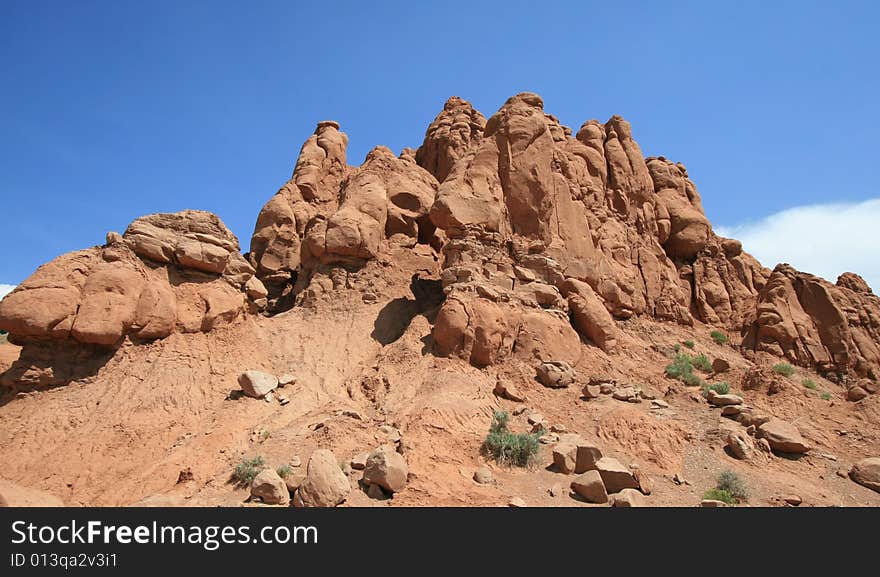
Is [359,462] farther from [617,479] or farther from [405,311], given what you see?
[405,311]

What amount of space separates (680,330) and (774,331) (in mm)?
3334

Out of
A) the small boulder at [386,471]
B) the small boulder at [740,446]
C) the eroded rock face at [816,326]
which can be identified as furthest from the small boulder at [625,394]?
the eroded rock face at [816,326]

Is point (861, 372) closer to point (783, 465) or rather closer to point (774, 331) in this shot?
point (774, 331)

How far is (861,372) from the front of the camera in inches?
848

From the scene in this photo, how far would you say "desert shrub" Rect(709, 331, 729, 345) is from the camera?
22.8 m

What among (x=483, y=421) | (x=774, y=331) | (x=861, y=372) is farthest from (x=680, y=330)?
(x=483, y=421)

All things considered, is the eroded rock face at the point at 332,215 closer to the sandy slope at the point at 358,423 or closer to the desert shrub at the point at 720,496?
the sandy slope at the point at 358,423

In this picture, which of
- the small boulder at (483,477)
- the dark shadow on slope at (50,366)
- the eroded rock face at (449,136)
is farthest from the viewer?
the eroded rock face at (449,136)

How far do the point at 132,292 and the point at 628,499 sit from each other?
1273 centimetres

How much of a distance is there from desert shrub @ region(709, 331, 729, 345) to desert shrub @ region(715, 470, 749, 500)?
41.3ft

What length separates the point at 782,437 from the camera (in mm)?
13141

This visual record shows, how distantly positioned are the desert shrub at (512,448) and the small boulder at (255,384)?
579 cm

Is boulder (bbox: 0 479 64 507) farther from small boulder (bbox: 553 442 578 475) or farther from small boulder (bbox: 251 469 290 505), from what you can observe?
small boulder (bbox: 553 442 578 475)

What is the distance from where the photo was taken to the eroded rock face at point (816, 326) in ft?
70.3
